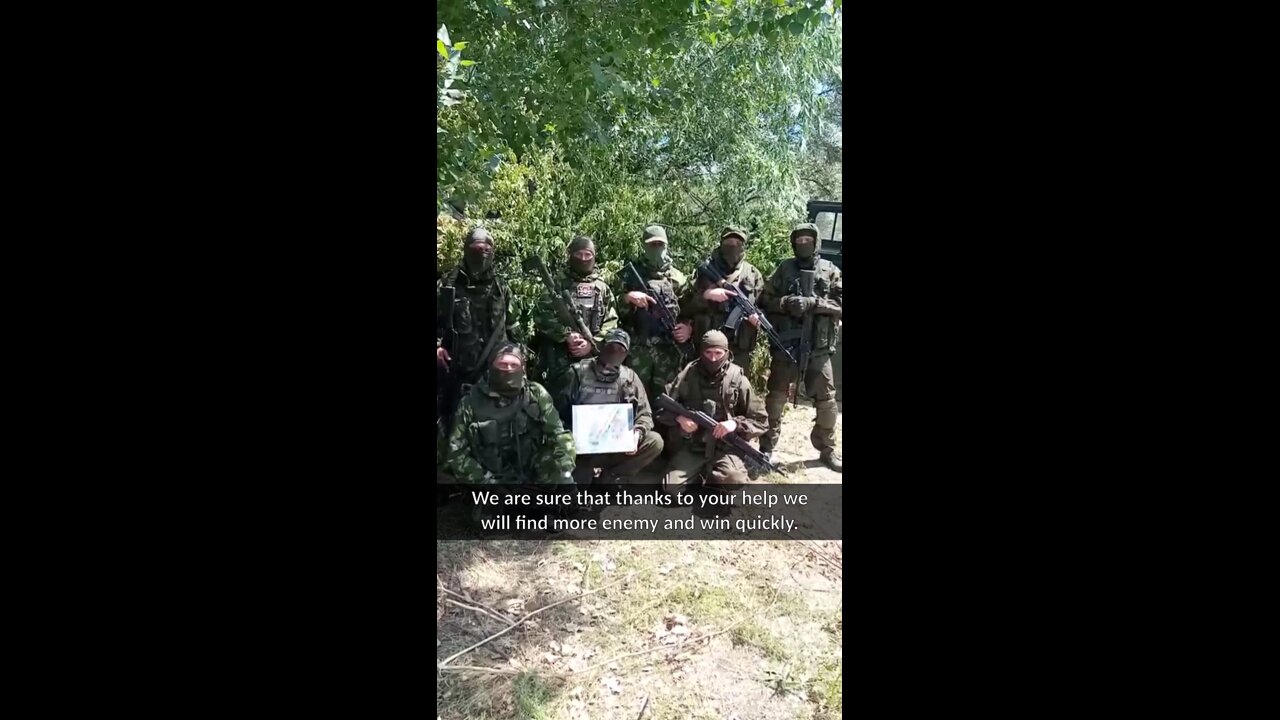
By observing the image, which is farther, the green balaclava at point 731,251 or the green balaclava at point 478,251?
the green balaclava at point 731,251

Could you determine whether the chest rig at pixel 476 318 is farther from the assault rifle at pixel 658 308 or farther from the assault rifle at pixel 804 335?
the assault rifle at pixel 804 335

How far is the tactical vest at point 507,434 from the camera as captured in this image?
4.83m

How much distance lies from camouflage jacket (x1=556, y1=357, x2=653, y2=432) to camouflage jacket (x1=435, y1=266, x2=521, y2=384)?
0.46 metres

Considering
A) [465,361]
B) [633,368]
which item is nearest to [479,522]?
[465,361]

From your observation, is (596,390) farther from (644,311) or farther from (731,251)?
(731,251)

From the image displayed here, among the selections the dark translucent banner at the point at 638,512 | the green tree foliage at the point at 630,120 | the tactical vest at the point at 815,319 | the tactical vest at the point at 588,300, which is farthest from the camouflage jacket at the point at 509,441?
the tactical vest at the point at 815,319

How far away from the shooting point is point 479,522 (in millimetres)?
4863

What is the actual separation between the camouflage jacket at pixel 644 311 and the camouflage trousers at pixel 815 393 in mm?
886

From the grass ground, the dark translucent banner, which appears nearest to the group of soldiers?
the dark translucent banner

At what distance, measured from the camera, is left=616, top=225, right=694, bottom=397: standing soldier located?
18.2ft

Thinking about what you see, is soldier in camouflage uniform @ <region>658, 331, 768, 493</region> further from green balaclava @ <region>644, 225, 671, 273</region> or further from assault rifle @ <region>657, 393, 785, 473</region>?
green balaclava @ <region>644, 225, 671, 273</region>

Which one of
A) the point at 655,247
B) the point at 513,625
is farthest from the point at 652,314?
the point at 513,625

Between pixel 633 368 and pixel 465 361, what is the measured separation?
3.47ft

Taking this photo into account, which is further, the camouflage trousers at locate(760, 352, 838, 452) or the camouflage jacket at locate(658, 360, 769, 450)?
the camouflage trousers at locate(760, 352, 838, 452)
